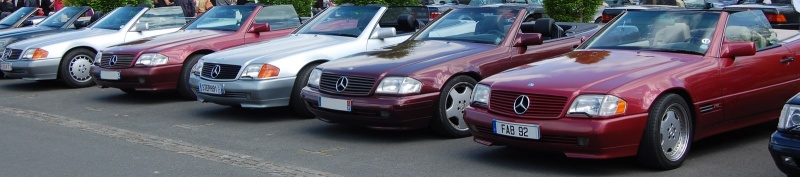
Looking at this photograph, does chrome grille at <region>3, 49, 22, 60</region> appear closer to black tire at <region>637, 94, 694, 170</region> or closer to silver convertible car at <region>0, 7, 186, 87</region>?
silver convertible car at <region>0, 7, 186, 87</region>

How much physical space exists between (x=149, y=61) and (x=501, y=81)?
242 inches

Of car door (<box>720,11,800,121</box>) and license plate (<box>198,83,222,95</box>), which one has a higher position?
car door (<box>720,11,800,121</box>)

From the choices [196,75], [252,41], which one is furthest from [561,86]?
[252,41]

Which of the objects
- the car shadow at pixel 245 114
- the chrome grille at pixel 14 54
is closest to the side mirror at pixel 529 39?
the car shadow at pixel 245 114

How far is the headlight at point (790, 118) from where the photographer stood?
589 cm

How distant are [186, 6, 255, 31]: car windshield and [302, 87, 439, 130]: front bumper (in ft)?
16.1

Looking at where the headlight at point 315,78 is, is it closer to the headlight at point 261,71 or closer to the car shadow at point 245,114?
the headlight at point 261,71

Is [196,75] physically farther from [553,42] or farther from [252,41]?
[553,42]

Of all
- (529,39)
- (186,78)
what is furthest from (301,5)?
(529,39)

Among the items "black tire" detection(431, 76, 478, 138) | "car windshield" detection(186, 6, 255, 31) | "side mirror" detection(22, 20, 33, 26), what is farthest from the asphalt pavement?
"side mirror" detection(22, 20, 33, 26)

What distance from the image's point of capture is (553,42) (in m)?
10.2

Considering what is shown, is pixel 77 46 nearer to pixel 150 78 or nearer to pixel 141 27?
pixel 141 27

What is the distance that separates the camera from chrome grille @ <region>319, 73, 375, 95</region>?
A: 8.82 metres

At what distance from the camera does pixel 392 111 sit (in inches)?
337
